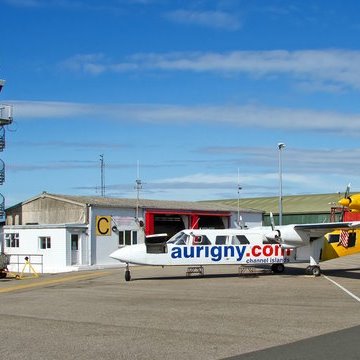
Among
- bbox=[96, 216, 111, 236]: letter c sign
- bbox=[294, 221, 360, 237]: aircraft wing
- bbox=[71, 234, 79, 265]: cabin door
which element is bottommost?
bbox=[71, 234, 79, 265]: cabin door

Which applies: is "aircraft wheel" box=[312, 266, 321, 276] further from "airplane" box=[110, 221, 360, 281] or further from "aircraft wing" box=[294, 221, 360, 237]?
"aircraft wing" box=[294, 221, 360, 237]

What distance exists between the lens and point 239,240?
26984mm

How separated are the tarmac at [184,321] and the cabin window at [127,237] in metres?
15.5

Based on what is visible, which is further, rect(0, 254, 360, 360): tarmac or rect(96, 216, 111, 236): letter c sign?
rect(96, 216, 111, 236): letter c sign

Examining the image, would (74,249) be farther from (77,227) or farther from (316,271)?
(316,271)

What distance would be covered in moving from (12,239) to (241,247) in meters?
19.9

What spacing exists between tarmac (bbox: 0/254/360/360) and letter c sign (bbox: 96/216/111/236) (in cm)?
1421

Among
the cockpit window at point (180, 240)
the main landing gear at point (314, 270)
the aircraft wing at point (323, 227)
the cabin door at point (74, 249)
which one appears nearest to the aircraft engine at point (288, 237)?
the aircraft wing at point (323, 227)

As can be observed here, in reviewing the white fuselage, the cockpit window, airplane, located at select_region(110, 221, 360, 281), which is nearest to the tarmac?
the white fuselage

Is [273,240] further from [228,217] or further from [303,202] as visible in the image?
[303,202]

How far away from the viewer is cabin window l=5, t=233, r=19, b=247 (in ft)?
132

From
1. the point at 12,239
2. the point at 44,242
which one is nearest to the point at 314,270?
the point at 44,242

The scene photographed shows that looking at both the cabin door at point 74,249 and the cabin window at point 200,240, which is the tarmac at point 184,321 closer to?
the cabin window at point 200,240

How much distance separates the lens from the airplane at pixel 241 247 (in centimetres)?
2573
